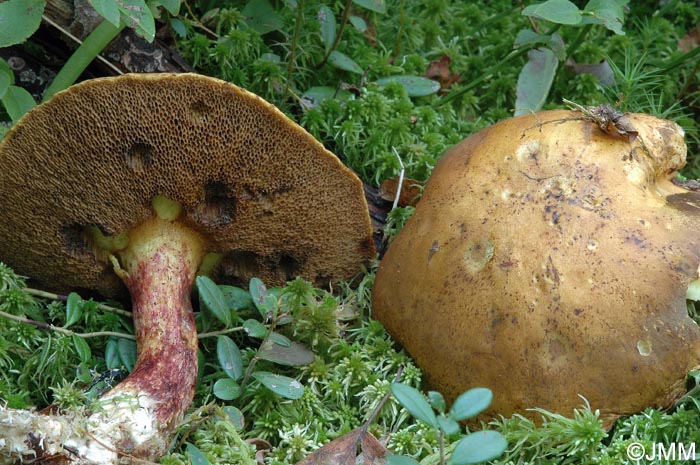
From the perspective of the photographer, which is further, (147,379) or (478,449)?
(147,379)

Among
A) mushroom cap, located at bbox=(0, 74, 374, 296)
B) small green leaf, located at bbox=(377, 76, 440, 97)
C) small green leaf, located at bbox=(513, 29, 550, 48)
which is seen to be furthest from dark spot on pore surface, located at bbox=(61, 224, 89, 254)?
small green leaf, located at bbox=(513, 29, 550, 48)

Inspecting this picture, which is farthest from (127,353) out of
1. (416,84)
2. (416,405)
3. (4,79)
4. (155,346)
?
(416,84)

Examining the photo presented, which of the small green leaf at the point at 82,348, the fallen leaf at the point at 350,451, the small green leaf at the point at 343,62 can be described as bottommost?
the fallen leaf at the point at 350,451

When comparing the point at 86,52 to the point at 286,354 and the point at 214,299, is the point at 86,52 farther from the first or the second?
the point at 286,354

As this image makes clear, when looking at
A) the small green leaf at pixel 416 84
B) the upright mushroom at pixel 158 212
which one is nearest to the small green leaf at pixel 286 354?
the upright mushroom at pixel 158 212

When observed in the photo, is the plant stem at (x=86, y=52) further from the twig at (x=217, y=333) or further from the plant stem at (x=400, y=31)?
the plant stem at (x=400, y=31)

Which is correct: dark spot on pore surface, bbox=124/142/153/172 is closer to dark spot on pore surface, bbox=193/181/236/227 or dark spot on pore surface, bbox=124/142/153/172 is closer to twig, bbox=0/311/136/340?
dark spot on pore surface, bbox=193/181/236/227
